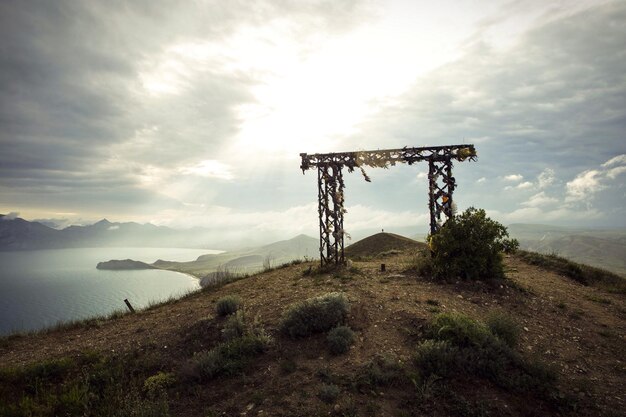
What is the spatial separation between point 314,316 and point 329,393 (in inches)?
144

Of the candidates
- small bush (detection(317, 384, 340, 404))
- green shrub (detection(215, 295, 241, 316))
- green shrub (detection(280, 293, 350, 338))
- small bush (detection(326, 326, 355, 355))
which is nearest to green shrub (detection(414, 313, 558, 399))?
small bush (detection(326, 326, 355, 355))

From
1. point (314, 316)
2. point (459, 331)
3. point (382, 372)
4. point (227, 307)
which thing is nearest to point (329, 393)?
point (382, 372)

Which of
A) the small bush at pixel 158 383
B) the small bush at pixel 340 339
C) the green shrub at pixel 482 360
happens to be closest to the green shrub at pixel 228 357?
the small bush at pixel 158 383

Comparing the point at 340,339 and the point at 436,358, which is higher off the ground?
the point at 340,339

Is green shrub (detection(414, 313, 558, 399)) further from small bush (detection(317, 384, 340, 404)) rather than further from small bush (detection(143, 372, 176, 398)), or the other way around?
small bush (detection(143, 372, 176, 398))

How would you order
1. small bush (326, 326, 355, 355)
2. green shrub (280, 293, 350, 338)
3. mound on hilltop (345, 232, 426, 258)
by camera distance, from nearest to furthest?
small bush (326, 326, 355, 355)
green shrub (280, 293, 350, 338)
mound on hilltop (345, 232, 426, 258)

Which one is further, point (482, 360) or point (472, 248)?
point (472, 248)

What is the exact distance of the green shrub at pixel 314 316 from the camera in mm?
9805

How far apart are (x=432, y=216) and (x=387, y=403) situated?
13542mm

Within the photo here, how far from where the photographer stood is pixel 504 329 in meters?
8.52

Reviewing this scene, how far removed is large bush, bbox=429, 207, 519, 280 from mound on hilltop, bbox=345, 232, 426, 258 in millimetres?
12376

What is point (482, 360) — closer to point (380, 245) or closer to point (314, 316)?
point (314, 316)

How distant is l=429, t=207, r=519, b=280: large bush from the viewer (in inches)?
556

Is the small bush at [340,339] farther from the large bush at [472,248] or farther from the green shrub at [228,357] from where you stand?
the large bush at [472,248]
